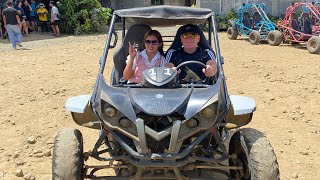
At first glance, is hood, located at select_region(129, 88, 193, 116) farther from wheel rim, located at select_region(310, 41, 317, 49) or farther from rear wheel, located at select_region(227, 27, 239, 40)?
rear wheel, located at select_region(227, 27, 239, 40)

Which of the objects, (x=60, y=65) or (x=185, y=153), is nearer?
(x=185, y=153)

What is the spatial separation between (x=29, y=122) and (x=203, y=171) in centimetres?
295

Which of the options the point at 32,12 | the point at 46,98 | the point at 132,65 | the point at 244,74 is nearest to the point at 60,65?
the point at 46,98

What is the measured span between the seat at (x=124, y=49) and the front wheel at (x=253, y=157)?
4.68 ft

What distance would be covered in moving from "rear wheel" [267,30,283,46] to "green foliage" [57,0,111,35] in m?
7.41

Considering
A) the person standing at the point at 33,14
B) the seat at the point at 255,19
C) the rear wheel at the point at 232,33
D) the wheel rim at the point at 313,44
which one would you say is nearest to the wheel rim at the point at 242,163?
the wheel rim at the point at 313,44

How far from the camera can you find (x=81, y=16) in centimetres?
1902

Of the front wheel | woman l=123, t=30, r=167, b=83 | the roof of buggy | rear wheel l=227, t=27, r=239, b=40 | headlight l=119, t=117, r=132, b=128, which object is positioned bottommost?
the front wheel

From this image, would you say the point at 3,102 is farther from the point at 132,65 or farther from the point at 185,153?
the point at 185,153

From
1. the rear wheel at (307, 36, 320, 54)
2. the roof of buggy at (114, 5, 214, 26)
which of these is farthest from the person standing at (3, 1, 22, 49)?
the roof of buggy at (114, 5, 214, 26)

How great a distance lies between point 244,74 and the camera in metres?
9.43

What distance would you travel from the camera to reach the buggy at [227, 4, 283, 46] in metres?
14.8

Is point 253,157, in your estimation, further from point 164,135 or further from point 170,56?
point 170,56

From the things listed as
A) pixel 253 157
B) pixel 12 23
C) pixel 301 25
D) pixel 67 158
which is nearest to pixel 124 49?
pixel 67 158
